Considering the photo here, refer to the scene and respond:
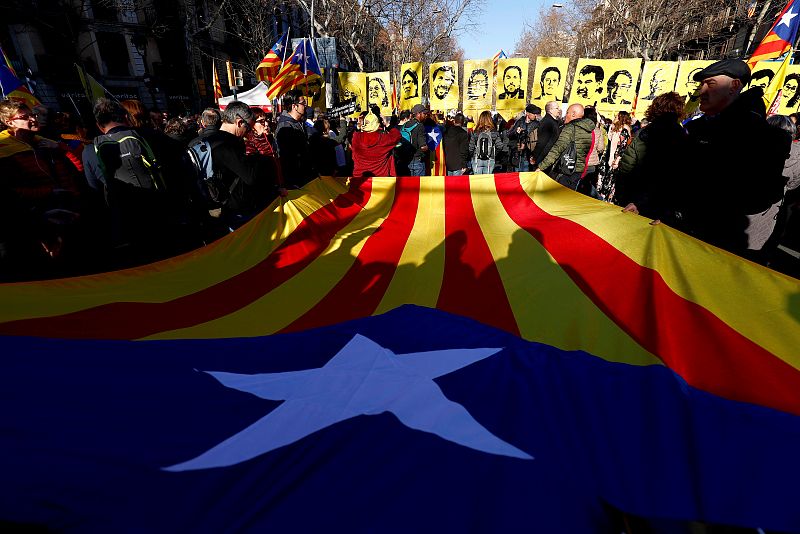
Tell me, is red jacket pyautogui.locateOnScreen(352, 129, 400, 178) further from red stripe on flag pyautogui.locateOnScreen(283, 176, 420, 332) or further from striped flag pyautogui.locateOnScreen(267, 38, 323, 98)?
striped flag pyautogui.locateOnScreen(267, 38, 323, 98)

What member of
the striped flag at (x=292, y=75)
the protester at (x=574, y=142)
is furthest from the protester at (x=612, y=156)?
the striped flag at (x=292, y=75)

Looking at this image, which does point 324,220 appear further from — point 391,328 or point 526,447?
point 526,447

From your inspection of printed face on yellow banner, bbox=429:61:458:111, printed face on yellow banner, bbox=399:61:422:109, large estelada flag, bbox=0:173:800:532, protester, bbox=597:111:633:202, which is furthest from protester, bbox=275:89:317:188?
printed face on yellow banner, bbox=429:61:458:111

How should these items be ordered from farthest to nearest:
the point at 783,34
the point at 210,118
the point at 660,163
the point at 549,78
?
the point at 549,78, the point at 783,34, the point at 210,118, the point at 660,163

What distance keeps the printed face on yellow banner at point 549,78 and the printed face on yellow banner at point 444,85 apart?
225cm

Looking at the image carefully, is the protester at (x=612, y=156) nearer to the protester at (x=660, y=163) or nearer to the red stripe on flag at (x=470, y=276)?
the protester at (x=660, y=163)

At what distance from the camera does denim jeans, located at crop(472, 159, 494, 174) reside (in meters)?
9.18

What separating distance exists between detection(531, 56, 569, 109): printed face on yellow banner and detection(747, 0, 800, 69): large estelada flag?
4466mm

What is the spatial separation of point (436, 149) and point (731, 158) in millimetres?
6318

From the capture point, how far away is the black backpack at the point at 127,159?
3400 millimetres

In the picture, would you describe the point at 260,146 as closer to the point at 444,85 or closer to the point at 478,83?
the point at 444,85

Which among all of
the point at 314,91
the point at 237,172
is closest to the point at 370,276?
the point at 237,172

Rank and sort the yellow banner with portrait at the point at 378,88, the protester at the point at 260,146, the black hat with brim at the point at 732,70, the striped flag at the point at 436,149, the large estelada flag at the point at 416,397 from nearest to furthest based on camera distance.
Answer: the large estelada flag at the point at 416,397 → the black hat with brim at the point at 732,70 → the protester at the point at 260,146 → the striped flag at the point at 436,149 → the yellow banner with portrait at the point at 378,88

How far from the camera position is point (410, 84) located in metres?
12.4
